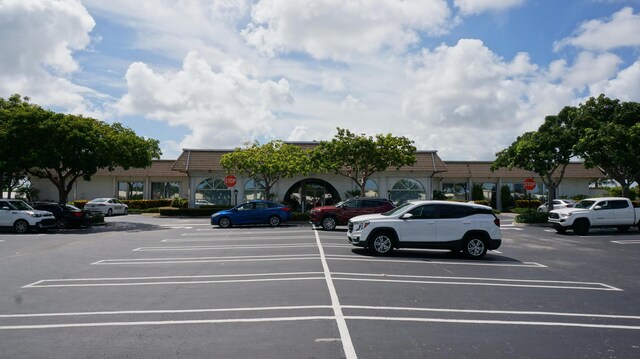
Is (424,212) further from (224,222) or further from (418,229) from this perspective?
(224,222)

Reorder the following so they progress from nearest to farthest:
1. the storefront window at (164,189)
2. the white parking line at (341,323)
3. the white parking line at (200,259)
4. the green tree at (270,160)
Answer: the white parking line at (341,323)
the white parking line at (200,259)
the green tree at (270,160)
the storefront window at (164,189)

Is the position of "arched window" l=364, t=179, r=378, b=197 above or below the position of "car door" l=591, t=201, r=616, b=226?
Answer: above

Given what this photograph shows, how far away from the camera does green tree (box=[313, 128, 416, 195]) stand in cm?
2986

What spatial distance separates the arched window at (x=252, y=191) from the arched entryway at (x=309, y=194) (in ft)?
6.27

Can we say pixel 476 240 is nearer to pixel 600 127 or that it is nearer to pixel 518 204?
pixel 600 127

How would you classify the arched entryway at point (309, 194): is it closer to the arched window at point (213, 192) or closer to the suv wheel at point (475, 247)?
the arched window at point (213, 192)

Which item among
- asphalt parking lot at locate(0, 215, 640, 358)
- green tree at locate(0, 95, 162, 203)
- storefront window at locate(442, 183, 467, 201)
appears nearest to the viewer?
asphalt parking lot at locate(0, 215, 640, 358)

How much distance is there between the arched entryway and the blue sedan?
37.3 feet

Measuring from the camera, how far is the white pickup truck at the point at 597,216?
2242cm

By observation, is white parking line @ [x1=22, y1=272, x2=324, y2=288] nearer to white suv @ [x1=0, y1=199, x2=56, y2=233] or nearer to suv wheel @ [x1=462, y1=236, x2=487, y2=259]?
suv wheel @ [x1=462, y1=236, x2=487, y2=259]

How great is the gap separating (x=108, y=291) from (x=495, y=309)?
6805 millimetres

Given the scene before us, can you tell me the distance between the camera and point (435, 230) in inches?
538

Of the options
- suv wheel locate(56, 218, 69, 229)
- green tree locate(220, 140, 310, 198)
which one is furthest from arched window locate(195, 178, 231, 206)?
suv wheel locate(56, 218, 69, 229)

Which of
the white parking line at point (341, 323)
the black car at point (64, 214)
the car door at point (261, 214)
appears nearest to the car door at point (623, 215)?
the car door at point (261, 214)
